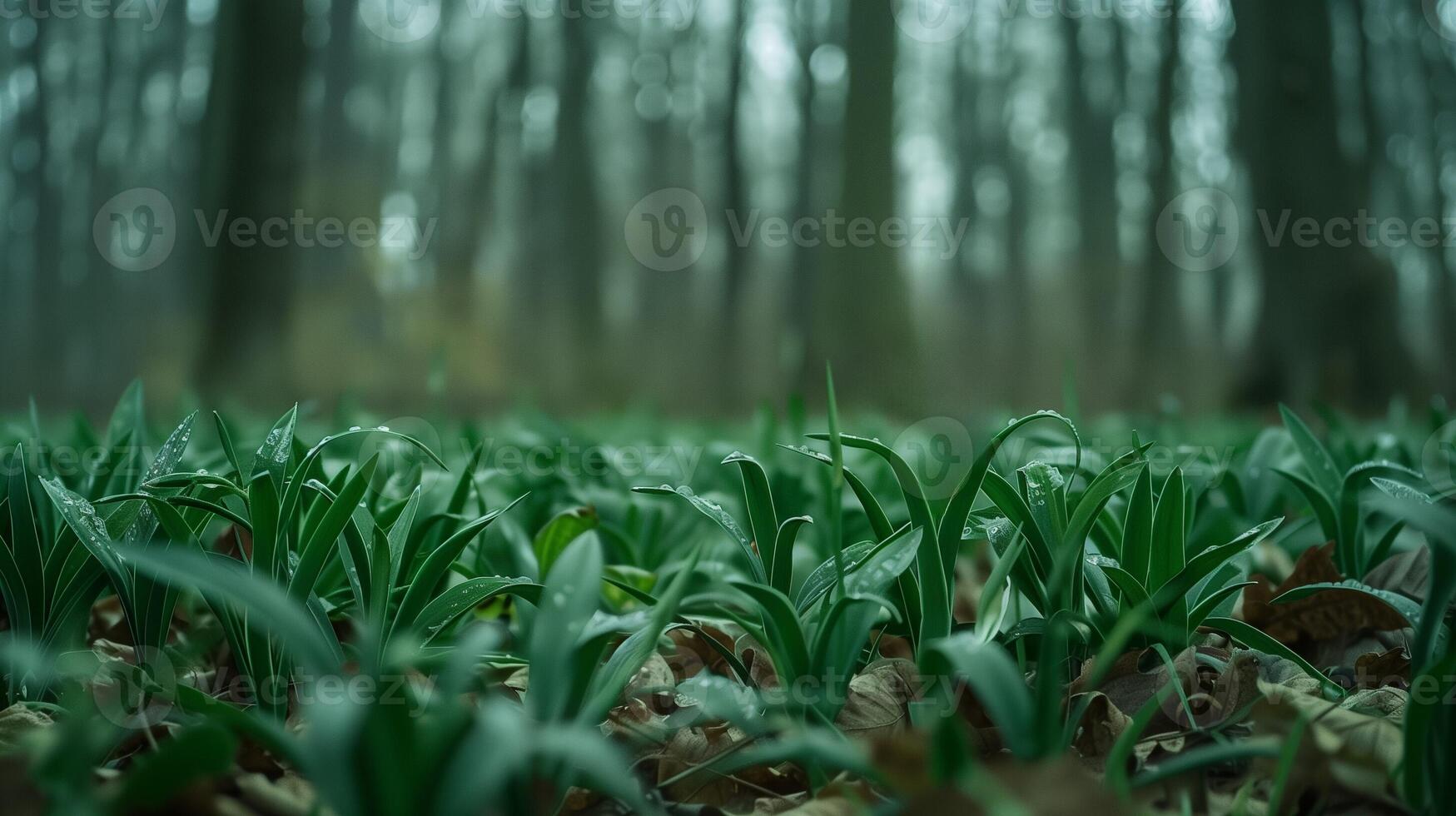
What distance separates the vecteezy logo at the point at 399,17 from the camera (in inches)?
246

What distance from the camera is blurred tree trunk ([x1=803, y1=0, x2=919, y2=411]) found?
4648 millimetres

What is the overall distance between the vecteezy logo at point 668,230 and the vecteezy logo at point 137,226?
3.79 metres

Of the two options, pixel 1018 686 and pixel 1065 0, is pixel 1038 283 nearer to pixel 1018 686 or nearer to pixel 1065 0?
pixel 1065 0

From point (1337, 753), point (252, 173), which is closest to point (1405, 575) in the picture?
point (1337, 753)

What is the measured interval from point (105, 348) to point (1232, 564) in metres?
9.87

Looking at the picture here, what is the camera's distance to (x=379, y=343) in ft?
22.9

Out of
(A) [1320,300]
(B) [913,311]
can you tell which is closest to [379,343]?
(B) [913,311]

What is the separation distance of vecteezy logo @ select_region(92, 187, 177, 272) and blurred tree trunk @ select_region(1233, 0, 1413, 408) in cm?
832
